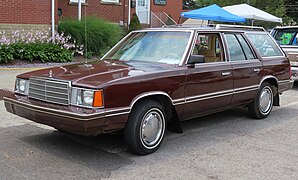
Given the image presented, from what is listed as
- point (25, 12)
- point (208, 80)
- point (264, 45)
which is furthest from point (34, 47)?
point (208, 80)

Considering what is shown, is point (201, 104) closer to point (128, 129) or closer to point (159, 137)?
point (159, 137)

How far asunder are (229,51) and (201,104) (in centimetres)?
125

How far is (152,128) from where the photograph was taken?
495cm

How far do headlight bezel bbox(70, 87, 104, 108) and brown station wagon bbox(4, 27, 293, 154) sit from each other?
12 mm

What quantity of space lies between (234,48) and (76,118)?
11.2 ft

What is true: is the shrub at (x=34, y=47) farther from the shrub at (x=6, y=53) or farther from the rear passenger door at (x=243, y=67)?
the rear passenger door at (x=243, y=67)

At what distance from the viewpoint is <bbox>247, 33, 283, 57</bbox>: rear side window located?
279 inches

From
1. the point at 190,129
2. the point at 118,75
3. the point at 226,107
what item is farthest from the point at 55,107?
the point at 226,107

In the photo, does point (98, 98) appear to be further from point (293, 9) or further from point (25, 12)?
point (293, 9)

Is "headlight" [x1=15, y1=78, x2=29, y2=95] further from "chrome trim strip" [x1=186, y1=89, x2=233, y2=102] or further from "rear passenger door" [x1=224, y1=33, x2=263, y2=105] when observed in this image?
"rear passenger door" [x1=224, y1=33, x2=263, y2=105]

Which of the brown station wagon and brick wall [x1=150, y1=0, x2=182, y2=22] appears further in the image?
brick wall [x1=150, y1=0, x2=182, y2=22]

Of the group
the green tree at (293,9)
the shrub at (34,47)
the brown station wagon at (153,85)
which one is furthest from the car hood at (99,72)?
the green tree at (293,9)

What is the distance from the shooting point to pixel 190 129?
6.34 meters

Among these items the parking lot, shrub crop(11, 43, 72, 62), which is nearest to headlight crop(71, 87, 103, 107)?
the parking lot
